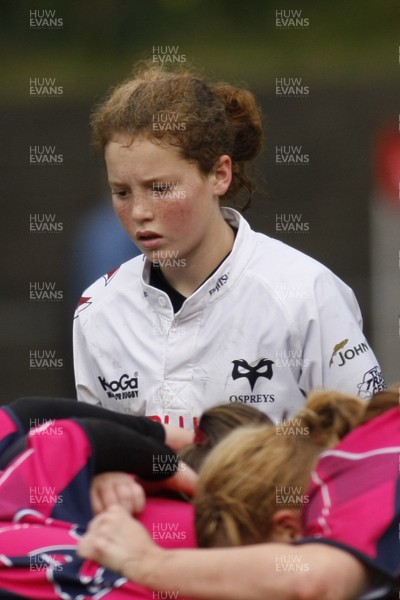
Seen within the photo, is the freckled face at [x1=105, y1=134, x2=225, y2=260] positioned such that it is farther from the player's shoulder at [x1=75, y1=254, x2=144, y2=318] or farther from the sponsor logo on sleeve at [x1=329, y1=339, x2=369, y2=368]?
the sponsor logo on sleeve at [x1=329, y1=339, x2=369, y2=368]

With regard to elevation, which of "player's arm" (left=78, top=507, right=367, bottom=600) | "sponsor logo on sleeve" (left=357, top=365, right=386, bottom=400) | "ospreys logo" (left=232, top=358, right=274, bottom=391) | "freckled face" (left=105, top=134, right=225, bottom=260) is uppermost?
"freckled face" (left=105, top=134, right=225, bottom=260)

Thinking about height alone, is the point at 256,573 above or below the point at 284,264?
below

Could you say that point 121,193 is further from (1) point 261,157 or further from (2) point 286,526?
(1) point 261,157

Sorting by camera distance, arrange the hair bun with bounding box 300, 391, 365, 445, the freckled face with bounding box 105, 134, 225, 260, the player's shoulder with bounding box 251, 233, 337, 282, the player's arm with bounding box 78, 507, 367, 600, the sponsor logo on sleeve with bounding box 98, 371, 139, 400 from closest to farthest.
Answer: the player's arm with bounding box 78, 507, 367, 600 < the hair bun with bounding box 300, 391, 365, 445 < the freckled face with bounding box 105, 134, 225, 260 < the player's shoulder with bounding box 251, 233, 337, 282 < the sponsor logo on sleeve with bounding box 98, 371, 139, 400

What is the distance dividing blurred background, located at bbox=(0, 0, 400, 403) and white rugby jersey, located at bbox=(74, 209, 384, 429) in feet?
9.62

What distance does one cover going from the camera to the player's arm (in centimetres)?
166

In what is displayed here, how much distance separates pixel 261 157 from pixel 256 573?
16.6 ft

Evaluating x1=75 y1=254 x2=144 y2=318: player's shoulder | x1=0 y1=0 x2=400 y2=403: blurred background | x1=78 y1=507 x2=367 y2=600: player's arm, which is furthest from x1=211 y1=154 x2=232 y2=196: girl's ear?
x1=0 y1=0 x2=400 y2=403: blurred background

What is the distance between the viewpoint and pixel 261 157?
21.6 feet

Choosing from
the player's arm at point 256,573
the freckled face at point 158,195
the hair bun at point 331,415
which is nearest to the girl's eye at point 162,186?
the freckled face at point 158,195

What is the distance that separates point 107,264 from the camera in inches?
182

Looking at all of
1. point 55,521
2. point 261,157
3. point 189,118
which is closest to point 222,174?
point 189,118

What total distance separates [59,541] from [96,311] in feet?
3.56

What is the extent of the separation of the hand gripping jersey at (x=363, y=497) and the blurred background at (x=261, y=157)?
12.3ft
